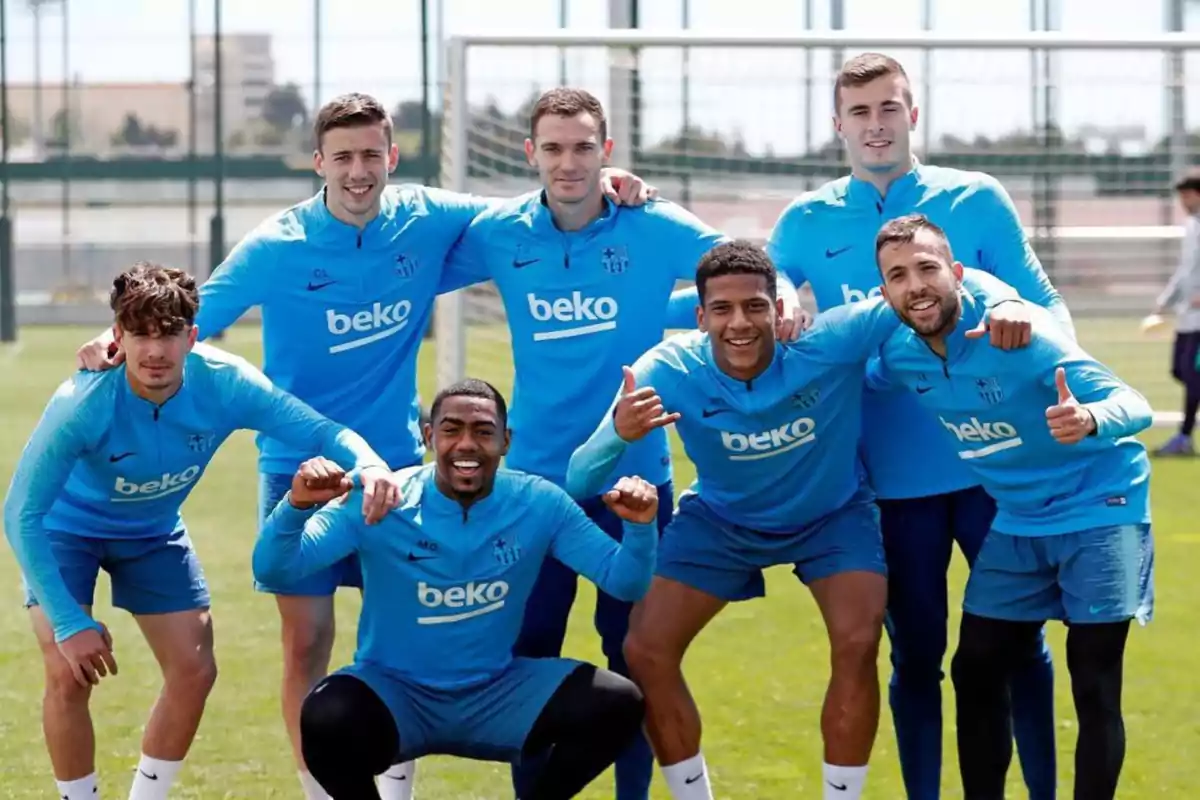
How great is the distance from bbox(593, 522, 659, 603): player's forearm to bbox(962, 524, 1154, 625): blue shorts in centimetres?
83

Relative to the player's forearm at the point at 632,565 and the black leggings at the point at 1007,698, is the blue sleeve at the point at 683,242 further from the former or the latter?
the black leggings at the point at 1007,698

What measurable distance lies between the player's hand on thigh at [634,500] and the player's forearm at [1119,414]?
1.06 m

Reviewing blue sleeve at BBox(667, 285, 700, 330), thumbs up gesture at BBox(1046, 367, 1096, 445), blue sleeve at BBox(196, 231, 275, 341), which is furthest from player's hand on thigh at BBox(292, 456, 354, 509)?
thumbs up gesture at BBox(1046, 367, 1096, 445)

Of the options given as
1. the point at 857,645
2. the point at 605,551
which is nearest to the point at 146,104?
the point at 605,551

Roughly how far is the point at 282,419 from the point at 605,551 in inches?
36.0

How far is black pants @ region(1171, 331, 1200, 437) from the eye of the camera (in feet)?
40.8

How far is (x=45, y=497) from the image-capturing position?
454 cm

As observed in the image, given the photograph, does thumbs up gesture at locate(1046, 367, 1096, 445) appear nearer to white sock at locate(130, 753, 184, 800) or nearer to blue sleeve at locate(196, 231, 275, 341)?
blue sleeve at locate(196, 231, 275, 341)

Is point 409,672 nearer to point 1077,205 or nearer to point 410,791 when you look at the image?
point 410,791

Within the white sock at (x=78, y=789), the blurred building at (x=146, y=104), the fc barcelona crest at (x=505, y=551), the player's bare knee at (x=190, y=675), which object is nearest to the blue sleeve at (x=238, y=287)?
the player's bare knee at (x=190, y=675)

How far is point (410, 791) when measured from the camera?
5.14 meters

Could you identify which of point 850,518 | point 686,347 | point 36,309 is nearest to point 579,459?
point 686,347

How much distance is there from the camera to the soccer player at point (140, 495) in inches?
177

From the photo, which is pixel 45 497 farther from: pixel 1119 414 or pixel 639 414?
pixel 1119 414
